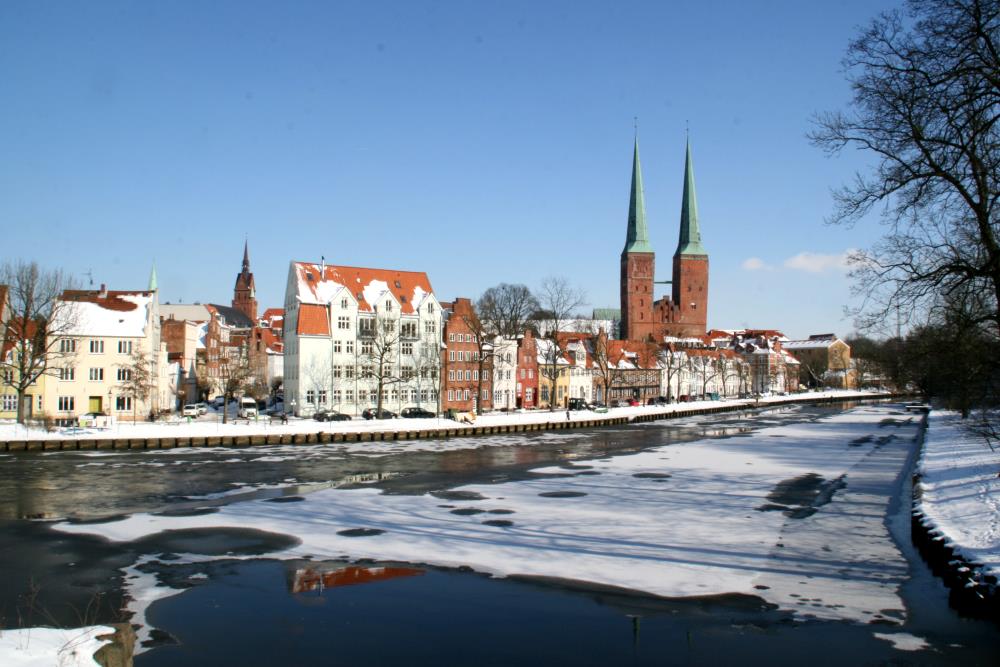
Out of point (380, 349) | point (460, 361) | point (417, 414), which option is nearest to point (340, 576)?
point (417, 414)

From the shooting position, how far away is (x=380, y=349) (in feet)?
247

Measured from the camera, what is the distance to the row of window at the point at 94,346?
215 ft

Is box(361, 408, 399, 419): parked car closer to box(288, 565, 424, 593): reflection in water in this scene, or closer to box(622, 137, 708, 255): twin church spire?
box(288, 565, 424, 593): reflection in water

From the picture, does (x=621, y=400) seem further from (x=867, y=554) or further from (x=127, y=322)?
(x=867, y=554)

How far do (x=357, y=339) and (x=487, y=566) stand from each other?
196 feet

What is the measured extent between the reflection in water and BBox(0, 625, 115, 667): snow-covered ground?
18.5 feet

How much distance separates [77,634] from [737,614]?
450 inches

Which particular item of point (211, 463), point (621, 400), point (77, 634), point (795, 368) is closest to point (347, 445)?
point (211, 463)

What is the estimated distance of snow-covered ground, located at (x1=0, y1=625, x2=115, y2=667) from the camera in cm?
1016

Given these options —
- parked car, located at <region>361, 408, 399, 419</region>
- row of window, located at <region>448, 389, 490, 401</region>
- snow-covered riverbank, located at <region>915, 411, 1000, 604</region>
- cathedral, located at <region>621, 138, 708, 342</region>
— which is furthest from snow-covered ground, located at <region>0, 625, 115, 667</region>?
cathedral, located at <region>621, 138, 708, 342</region>

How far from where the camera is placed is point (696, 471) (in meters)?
37.2

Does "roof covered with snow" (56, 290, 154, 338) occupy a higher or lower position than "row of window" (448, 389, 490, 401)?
higher

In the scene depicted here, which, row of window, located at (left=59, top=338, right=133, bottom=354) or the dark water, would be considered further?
row of window, located at (left=59, top=338, right=133, bottom=354)

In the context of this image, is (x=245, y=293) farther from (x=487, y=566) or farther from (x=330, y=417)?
(x=487, y=566)
